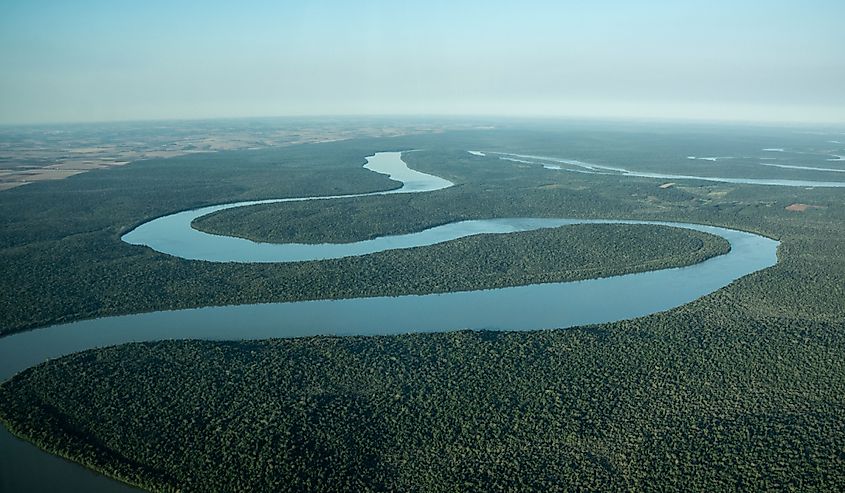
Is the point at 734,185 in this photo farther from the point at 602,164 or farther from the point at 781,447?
the point at 781,447

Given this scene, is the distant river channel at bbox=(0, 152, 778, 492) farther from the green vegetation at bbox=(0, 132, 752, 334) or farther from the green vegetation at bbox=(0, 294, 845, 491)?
the green vegetation at bbox=(0, 294, 845, 491)

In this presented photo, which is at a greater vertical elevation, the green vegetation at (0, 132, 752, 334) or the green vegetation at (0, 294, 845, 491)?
the green vegetation at (0, 132, 752, 334)

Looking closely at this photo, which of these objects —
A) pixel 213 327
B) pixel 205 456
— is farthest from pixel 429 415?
pixel 213 327

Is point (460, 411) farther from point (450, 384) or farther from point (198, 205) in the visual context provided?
point (198, 205)

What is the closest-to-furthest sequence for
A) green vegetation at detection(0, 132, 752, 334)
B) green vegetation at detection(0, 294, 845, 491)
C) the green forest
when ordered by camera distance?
green vegetation at detection(0, 294, 845, 491)
the green forest
green vegetation at detection(0, 132, 752, 334)

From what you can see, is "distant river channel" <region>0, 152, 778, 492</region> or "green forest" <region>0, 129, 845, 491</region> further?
"distant river channel" <region>0, 152, 778, 492</region>

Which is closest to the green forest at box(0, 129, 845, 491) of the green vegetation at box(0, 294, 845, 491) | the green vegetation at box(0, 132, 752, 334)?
the green vegetation at box(0, 294, 845, 491)

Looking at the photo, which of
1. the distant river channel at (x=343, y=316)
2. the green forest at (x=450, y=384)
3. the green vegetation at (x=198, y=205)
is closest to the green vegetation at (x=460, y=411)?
the green forest at (x=450, y=384)
